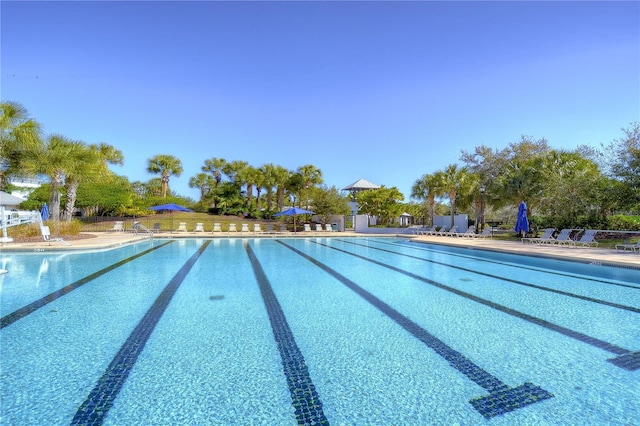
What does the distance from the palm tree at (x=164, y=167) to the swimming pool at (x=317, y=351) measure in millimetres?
28673

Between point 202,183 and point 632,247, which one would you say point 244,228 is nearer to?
point 202,183

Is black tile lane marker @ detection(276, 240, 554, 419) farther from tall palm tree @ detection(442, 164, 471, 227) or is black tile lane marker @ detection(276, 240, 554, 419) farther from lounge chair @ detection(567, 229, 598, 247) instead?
tall palm tree @ detection(442, 164, 471, 227)

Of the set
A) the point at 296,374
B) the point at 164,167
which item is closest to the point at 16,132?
the point at 296,374

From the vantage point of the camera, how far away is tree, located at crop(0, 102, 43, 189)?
44.8 ft

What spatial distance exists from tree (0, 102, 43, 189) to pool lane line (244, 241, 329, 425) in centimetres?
1557

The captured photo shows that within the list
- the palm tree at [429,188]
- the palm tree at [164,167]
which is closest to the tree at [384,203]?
the palm tree at [429,188]

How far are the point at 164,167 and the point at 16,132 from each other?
19885mm

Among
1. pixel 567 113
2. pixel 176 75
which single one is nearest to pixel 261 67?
pixel 176 75

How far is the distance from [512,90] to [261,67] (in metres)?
12.8

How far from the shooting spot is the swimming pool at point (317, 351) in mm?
2254

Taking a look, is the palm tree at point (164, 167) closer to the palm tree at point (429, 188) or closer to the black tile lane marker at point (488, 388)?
the palm tree at point (429, 188)

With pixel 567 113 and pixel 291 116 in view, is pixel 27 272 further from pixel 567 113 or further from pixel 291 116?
pixel 567 113

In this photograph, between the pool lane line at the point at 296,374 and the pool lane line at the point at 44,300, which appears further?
the pool lane line at the point at 44,300

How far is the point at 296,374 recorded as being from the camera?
281 centimetres
